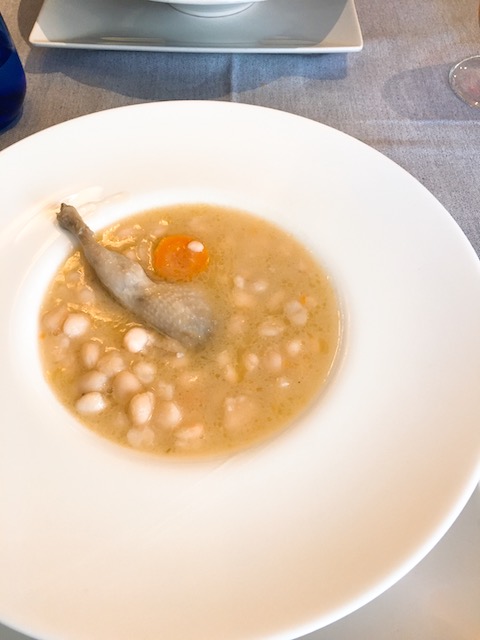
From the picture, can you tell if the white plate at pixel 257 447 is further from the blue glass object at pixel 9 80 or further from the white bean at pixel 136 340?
the blue glass object at pixel 9 80

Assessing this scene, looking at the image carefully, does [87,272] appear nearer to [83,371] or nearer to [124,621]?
[83,371]

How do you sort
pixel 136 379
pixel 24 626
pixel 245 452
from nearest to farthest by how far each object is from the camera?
pixel 24 626 < pixel 245 452 < pixel 136 379

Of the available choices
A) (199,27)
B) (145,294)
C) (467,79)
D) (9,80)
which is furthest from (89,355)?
(467,79)

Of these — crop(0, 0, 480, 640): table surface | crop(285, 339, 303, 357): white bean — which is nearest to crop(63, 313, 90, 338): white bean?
crop(285, 339, 303, 357): white bean

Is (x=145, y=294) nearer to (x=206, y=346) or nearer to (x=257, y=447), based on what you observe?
(x=206, y=346)

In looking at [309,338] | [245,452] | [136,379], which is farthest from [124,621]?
[309,338]

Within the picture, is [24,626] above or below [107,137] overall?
below

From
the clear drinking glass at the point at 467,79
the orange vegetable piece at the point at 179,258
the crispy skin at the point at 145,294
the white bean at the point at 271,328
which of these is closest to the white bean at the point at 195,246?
the orange vegetable piece at the point at 179,258
